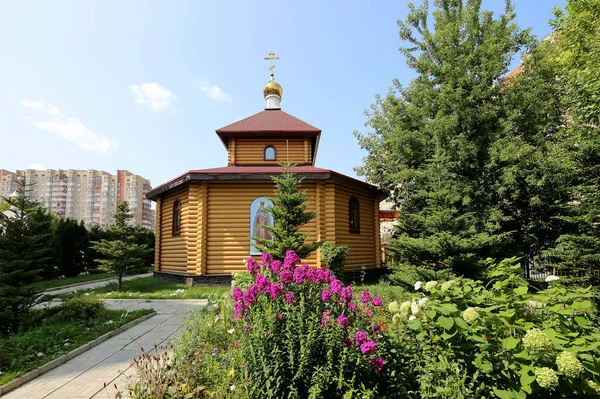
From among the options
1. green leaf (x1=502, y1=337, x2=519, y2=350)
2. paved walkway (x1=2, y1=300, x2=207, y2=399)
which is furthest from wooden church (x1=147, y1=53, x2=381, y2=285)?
green leaf (x1=502, y1=337, x2=519, y2=350)

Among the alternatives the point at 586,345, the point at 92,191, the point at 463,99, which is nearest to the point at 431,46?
the point at 463,99

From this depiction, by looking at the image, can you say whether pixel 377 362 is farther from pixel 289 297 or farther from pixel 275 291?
pixel 275 291

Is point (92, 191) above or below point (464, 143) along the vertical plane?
above

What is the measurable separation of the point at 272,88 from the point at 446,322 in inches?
645

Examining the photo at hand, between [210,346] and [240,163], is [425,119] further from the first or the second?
[210,346]

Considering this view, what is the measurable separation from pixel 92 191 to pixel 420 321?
306 feet

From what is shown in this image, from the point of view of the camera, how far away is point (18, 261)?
17.3ft

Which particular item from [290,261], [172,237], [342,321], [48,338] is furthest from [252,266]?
[172,237]

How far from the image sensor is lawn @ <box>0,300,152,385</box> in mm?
3848

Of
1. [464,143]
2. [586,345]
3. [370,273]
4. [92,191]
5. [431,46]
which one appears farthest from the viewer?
[92,191]

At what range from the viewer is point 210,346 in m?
3.26

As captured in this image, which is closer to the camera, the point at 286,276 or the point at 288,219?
the point at 286,276

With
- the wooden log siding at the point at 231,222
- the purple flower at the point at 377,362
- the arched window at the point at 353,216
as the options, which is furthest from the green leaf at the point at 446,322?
the arched window at the point at 353,216

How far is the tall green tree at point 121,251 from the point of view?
10172 millimetres
